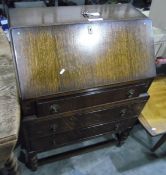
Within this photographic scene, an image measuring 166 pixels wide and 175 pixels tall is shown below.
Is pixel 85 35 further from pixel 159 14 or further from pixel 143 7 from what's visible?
pixel 143 7

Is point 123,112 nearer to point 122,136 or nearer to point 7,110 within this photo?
point 122,136

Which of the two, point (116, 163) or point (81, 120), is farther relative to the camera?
point (116, 163)

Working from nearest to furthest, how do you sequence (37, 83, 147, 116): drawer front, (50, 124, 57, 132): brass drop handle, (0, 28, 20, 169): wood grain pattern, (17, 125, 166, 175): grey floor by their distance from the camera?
(0, 28, 20, 169): wood grain pattern → (37, 83, 147, 116): drawer front → (50, 124, 57, 132): brass drop handle → (17, 125, 166, 175): grey floor

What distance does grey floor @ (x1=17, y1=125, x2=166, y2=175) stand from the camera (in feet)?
5.14

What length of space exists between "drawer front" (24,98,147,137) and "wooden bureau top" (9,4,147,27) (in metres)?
0.52

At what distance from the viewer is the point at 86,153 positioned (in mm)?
1679

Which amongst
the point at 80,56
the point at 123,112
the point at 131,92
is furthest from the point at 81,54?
the point at 123,112

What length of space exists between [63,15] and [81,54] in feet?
0.84

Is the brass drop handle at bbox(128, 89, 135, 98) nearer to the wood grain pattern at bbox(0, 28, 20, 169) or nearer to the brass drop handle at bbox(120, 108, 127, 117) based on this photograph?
the brass drop handle at bbox(120, 108, 127, 117)

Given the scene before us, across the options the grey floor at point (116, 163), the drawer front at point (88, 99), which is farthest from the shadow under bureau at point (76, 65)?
the grey floor at point (116, 163)

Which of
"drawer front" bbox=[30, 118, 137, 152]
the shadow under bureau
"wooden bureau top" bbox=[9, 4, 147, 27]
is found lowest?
"drawer front" bbox=[30, 118, 137, 152]

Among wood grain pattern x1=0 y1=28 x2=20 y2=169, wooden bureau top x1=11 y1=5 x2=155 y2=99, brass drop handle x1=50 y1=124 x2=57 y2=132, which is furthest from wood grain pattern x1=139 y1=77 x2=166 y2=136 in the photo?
wood grain pattern x1=0 y1=28 x2=20 y2=169

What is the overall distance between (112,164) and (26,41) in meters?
1.19

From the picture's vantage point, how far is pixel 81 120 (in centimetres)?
129
